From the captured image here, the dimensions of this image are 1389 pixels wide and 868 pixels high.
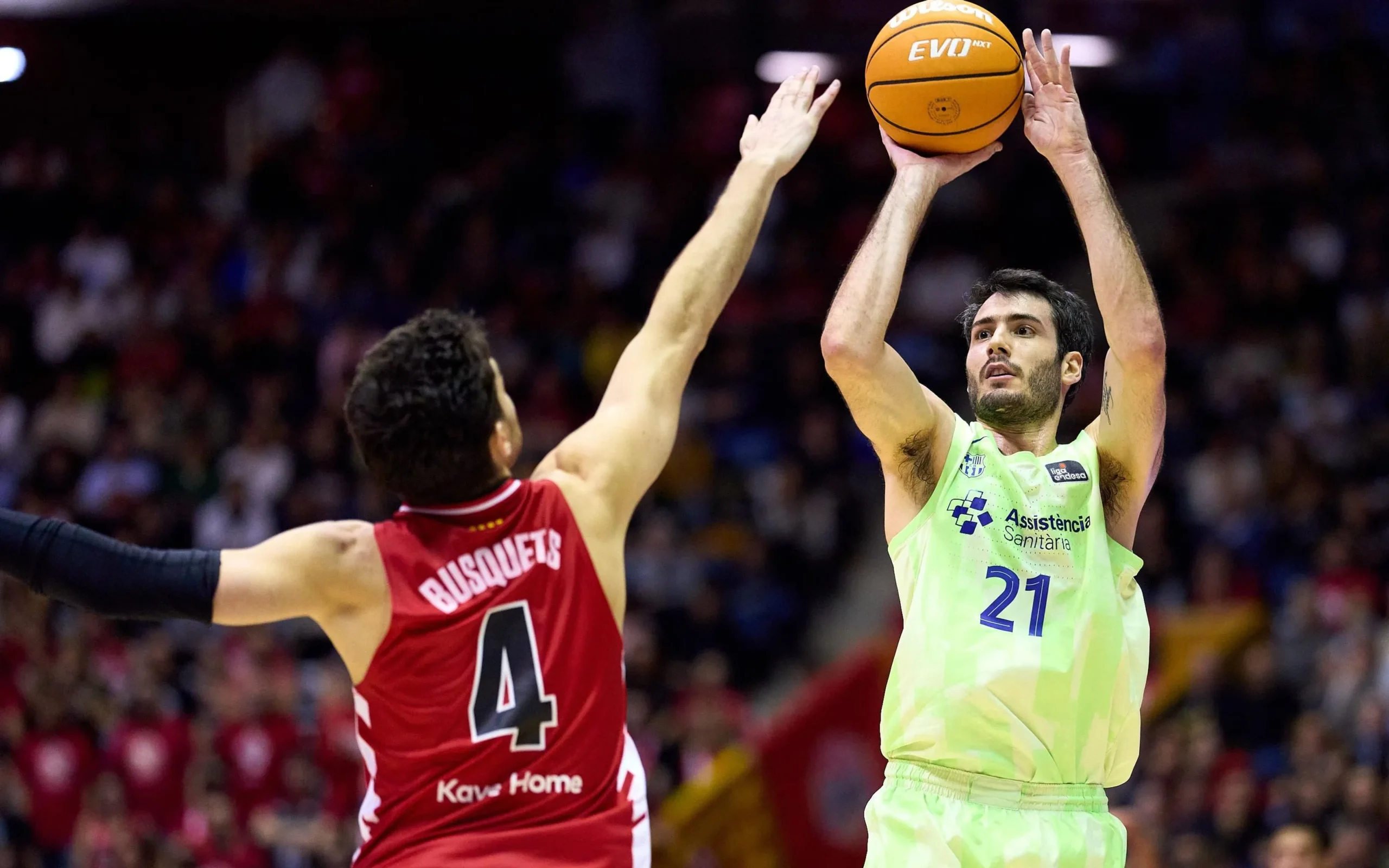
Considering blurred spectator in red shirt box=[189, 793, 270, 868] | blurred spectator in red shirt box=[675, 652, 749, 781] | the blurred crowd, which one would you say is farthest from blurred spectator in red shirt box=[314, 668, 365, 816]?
blurred spectator in red shirt box=[675, 652, 749, 781]

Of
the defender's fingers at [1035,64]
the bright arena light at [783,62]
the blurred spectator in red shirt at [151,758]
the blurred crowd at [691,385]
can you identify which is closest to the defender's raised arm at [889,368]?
the defender's fingers at [1035,64]

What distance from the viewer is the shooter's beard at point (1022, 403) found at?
5504 mm

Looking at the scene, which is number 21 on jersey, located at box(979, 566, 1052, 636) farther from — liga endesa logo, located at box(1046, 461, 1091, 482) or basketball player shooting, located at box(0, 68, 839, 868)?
basketball player shooting, located at box(0, 68, 839, 868)

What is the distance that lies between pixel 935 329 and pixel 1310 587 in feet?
16.5

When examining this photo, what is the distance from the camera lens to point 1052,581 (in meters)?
5.24

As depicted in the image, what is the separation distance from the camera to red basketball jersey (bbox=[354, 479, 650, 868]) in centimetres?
393

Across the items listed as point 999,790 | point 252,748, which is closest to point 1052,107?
point 999,790

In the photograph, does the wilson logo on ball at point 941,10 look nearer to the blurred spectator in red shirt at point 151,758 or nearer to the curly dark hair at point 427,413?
the curly dark hair at point 427,413

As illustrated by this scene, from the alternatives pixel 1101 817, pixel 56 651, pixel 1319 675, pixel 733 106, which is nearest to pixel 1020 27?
pixel 733 106

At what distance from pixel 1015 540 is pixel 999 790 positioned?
75 centimetres

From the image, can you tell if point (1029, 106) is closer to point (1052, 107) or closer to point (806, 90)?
point (1052, 107)

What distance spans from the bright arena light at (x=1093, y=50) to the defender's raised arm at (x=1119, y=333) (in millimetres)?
15879

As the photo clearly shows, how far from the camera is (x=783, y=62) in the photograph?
21.5 meters

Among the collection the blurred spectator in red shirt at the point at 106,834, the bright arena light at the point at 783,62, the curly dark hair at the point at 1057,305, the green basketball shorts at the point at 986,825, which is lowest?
the green basketball shorts at the point at 986,825
